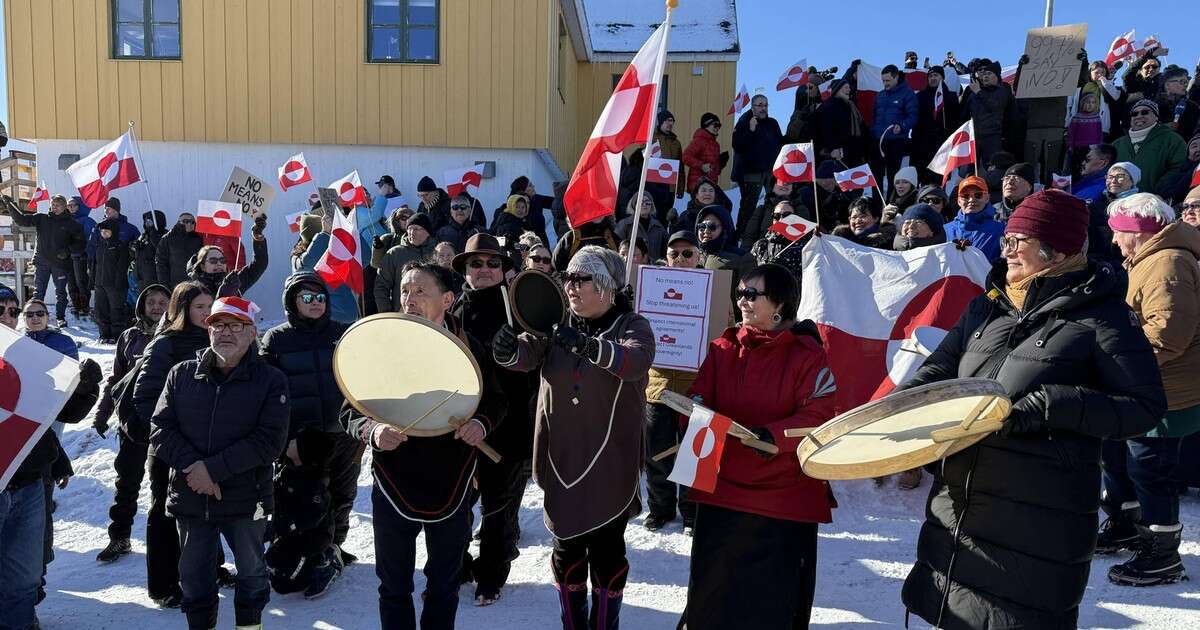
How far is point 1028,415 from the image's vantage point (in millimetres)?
2654

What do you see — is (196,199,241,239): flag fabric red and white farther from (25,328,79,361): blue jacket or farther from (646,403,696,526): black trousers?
(646,403,696,526): black trousers

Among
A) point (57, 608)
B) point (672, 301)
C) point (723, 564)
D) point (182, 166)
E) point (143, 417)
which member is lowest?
point (57, 608)

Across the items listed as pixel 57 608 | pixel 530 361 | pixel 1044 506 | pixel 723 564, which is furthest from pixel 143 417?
pixel 1044 506

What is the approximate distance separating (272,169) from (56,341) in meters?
10.2

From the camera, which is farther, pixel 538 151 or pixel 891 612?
pixel 538 151

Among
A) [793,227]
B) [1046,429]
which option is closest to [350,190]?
[793,227]

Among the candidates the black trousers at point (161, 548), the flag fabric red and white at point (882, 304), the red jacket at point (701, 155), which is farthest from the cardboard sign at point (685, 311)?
the red jacket at point (701, 155)

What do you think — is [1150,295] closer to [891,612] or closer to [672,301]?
[891,612]

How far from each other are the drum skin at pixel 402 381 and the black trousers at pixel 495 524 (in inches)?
52.6

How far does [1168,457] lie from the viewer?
4.27 meters

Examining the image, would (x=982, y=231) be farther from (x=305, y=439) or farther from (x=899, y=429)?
(x=305, y=439)

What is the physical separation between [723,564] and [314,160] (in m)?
12.9

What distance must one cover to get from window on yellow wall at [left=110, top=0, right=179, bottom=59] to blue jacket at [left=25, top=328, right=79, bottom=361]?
36.4ft

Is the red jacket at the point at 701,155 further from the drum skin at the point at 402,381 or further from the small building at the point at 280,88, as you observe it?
the drum skin at the point at 402,381
